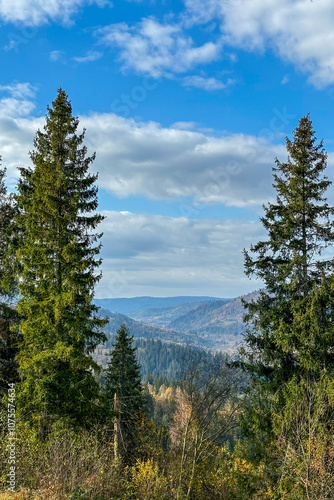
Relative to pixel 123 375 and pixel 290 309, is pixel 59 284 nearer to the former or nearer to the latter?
pixel 290 309

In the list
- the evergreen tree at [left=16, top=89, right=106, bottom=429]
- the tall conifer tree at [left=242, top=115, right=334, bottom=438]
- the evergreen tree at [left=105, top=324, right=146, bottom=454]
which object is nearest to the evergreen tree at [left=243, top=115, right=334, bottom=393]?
the tall conifer tree at [left=242, top=115, right=334, bottom=438]

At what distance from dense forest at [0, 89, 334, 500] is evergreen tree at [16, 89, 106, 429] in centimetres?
5

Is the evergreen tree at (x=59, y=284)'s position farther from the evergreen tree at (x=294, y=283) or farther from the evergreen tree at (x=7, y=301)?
the evergreen tree at (x=294, y=283)

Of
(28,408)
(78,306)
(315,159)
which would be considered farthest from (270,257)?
(28,408)

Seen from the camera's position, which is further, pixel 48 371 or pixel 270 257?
pixel 270 257

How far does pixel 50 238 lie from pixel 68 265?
132 centimetres

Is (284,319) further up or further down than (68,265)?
further down

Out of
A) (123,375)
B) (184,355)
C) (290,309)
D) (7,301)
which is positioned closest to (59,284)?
(7,301)

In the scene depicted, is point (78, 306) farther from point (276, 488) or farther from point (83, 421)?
point (276, 488)

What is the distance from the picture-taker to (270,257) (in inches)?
606

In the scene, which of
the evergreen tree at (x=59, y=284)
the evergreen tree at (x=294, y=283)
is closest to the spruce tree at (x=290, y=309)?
the evergreen tree at (x=294, y=283)

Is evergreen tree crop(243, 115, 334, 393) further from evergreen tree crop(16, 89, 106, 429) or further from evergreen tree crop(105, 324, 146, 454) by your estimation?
evergreen tree crop(105, 324, 146, 454)

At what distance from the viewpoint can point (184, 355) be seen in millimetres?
14031

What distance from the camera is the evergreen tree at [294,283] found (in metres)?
13.5
